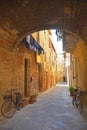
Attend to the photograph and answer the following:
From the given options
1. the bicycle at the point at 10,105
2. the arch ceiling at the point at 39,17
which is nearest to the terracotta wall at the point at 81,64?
the arch ceiling at the point at 39,17

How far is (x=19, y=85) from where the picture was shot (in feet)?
39.0

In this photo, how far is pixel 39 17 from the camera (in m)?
8.60

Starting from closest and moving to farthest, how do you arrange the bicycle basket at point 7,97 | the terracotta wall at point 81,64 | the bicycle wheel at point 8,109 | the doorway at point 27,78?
the bicycle wheel at point 8,109
the bicycle basket at point 7,97
the terracotta wall at point 81,64
the doorway at point 27,78

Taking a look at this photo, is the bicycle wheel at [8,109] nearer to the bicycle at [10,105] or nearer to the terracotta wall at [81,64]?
the bicycle at [10,105]

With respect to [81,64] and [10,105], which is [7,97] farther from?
[81,64]

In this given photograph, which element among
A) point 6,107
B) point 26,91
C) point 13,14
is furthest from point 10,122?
point 26,91

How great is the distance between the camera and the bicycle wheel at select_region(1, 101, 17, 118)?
8.58 metres

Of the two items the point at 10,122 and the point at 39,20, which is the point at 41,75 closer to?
the point at 39,20

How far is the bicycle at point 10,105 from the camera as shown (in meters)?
8.71

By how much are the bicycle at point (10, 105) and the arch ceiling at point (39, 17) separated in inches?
89.6

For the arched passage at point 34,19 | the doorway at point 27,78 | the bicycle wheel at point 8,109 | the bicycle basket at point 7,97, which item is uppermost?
the arched passage at point 34,19

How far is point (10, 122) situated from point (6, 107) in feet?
5.96

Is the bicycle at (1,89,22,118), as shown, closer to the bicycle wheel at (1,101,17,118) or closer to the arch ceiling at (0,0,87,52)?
the bicycle wheel at (1,101,17,118)

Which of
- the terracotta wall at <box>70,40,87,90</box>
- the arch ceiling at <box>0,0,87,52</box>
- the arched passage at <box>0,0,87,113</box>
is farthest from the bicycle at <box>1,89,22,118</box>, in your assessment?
the terracotta wall at <box>70,40,87,90</box>
